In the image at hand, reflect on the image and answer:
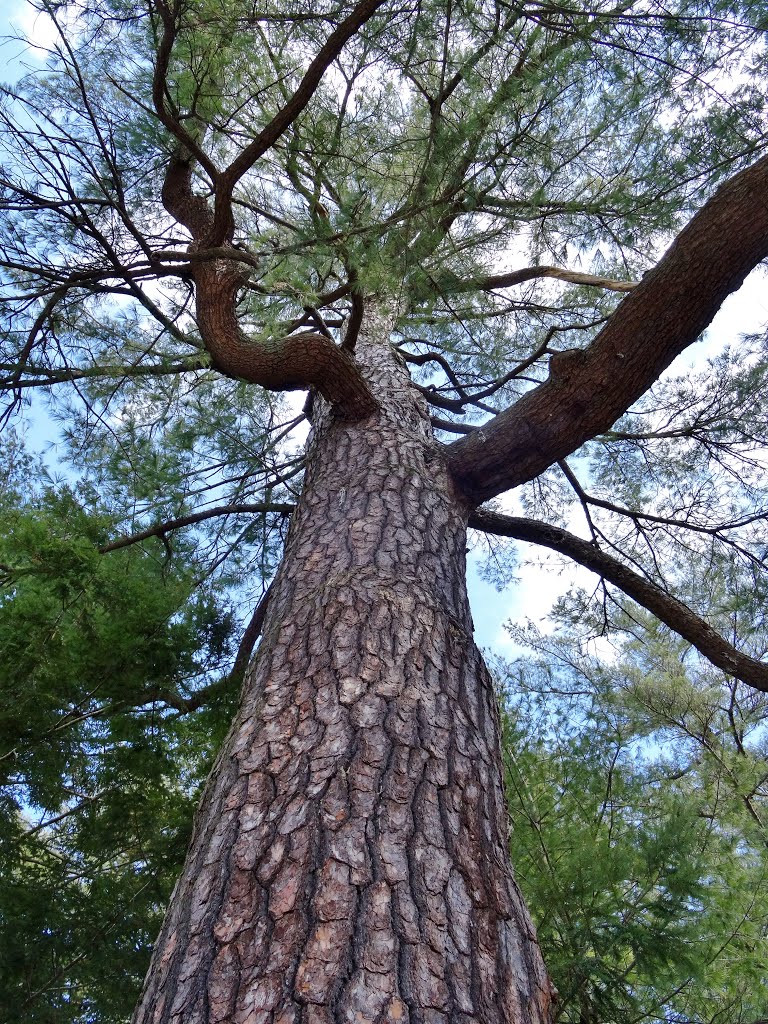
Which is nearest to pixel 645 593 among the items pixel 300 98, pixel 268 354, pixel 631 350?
pixel 631 350

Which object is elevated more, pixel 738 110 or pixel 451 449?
pixel 738 110

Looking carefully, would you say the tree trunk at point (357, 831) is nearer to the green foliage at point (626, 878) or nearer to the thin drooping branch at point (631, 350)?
the thin drooping branch at point (631, 350)

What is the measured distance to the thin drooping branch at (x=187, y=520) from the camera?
310 centimetres

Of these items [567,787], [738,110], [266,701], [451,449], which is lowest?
[266,701]

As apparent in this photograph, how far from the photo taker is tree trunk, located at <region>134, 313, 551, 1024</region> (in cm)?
109

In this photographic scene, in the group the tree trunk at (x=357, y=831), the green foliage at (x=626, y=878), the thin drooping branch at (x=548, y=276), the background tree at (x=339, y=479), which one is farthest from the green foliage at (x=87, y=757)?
the thin drooping branch at (x=548, y=276)

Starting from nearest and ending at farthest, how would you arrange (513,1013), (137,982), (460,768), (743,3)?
(513,1013) < (460,768) < (137,982) < (743,3)

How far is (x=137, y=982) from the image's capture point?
7.75 ft

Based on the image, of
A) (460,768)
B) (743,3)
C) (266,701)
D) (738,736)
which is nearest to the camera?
(460,768)

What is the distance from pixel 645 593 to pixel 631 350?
113cm

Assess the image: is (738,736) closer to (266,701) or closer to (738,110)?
(738,110)

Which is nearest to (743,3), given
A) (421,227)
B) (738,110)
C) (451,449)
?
(738,110)

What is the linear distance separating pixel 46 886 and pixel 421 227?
2.71 meters

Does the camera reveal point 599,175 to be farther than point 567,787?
Yes
